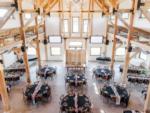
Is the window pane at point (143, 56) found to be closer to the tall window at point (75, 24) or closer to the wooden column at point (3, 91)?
the tall window at point (75, 24)

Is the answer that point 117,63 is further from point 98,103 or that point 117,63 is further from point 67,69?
point 98,103

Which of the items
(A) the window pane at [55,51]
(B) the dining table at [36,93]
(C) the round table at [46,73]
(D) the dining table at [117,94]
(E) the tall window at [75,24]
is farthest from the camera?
(A) the window pane at [55,51]

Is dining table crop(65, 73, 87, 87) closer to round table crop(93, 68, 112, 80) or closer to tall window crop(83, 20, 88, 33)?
round table crop(93, 68, 112, 80)

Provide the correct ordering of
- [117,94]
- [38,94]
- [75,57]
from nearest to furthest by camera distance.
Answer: [117,94]
[38,94]
[75,57]

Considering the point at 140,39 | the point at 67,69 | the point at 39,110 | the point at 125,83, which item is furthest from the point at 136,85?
the point at 39,110

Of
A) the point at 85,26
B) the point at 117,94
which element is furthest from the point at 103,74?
the point at 85,26

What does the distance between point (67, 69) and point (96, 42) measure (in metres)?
4.48

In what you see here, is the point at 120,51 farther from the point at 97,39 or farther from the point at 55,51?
the point at 55,51

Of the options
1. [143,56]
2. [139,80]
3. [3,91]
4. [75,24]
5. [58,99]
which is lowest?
[58,99]

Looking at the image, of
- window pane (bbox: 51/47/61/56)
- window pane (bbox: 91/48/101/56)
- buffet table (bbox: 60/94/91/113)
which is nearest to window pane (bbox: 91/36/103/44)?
window pane (bbox: 91/48/101/56)

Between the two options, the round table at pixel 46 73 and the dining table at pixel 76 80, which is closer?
the dining table at pixel 76 80

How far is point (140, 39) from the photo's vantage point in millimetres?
11844

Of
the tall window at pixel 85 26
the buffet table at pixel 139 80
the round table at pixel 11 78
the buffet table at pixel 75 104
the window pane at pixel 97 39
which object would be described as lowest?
the buffet table at pixel 75 104

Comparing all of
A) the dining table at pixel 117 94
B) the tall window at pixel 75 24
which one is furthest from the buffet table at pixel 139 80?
the tall window at pixel 75 24
